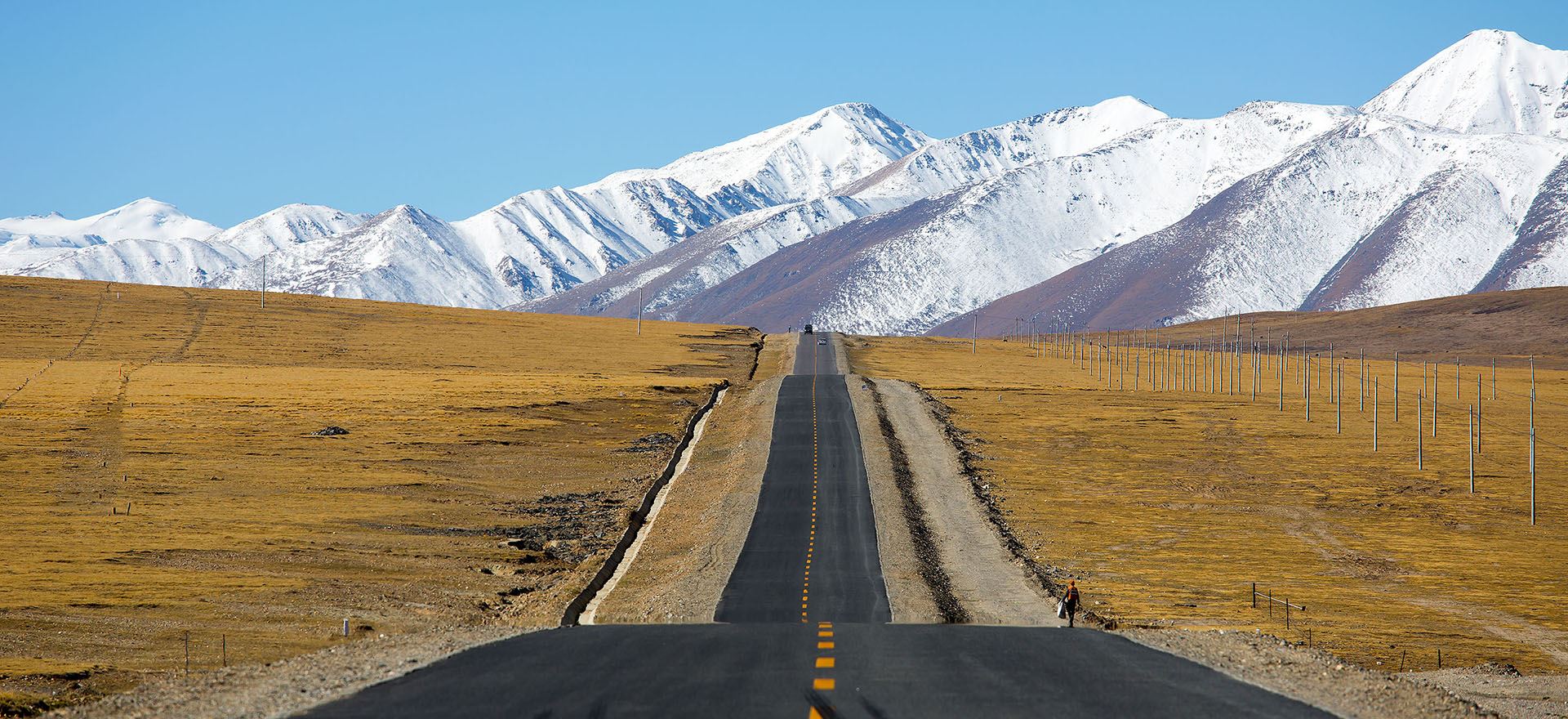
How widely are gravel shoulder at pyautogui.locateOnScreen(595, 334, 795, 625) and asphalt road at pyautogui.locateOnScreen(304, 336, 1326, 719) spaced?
139 inches

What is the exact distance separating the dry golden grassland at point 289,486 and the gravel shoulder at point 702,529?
265cm

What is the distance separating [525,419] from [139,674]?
77990 mm

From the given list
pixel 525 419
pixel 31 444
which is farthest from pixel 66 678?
pixel 525 419

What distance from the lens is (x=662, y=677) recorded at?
31922mm

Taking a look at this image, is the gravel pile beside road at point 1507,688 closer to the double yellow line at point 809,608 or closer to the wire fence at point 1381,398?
the double yellow line at point 809,608

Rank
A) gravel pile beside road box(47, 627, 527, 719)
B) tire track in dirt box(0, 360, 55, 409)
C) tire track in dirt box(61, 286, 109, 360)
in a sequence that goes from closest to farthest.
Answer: gravel pile beside road box(47, 627, 527, 719) → tire track in dirt box(0, 360, 55, 409) → tire track in dirt box(61, 286, 109, 360)

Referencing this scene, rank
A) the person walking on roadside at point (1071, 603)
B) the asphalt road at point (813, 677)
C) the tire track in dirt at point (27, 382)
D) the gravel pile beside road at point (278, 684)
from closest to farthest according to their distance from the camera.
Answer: the asphalt road at point (813, 677) < the gravel pile beside road at point (278, 684) < the person walking on roadside at point (1071, 603) < the tire track in dirt at point (27, 382)

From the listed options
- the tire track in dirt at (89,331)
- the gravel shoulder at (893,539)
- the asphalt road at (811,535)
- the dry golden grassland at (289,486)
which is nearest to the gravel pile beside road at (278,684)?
the dry golden grassland at (289,486)

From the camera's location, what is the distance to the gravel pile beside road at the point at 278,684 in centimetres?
2928

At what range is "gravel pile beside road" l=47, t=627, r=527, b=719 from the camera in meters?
29.3

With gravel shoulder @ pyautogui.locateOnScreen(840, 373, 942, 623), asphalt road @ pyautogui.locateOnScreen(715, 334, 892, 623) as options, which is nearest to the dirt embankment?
gravel shoulder @ pyautogui.locateOnScreen(840, 373, 942, 623)

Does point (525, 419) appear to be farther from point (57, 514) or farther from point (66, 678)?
point (66, 678)

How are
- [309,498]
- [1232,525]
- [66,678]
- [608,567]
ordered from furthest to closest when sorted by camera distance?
[1232,525] < [309,498] < [608,567] < [66,678]

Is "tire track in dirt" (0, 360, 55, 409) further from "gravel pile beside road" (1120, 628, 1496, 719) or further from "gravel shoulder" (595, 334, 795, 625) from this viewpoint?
"gravel pile beside road" (1120, 628, 1496, 719)
